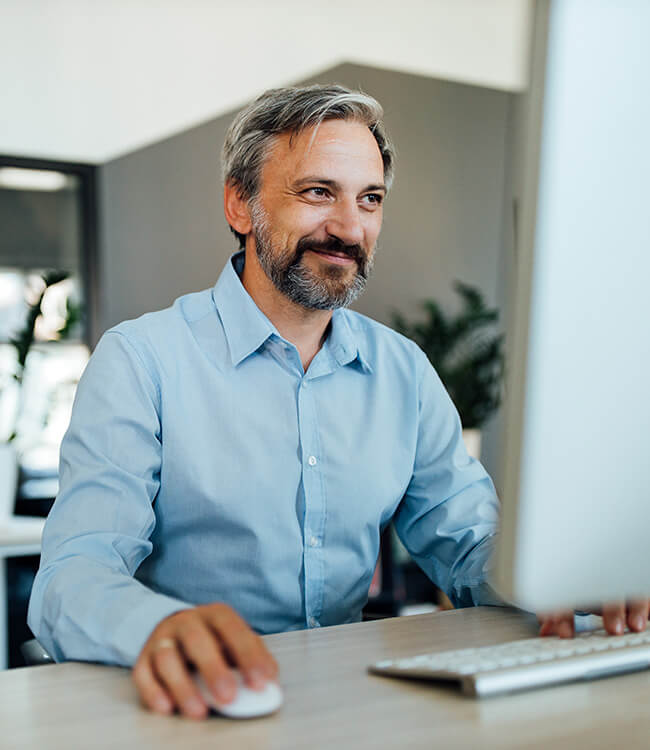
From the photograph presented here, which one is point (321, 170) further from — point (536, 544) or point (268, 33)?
point (268, 33)

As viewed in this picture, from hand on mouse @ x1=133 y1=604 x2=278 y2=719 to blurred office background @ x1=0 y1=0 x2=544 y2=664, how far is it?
2.73 meters

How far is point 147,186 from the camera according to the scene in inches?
157

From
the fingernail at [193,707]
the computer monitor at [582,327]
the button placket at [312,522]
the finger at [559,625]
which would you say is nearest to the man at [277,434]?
the button placket at [312,522]

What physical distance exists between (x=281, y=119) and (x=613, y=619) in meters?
1.08

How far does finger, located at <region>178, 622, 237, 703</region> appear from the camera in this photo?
62 centimetres

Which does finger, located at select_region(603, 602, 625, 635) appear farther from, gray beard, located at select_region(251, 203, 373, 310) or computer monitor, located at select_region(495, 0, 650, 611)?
gray beard, located at select_region(251, 203, 373, 310)

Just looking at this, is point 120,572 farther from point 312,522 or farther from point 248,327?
point 248,327

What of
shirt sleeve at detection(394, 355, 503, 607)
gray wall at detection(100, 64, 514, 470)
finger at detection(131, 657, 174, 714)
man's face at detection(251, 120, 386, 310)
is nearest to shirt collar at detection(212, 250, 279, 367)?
man's face at detection(251, 120, 386, 310)

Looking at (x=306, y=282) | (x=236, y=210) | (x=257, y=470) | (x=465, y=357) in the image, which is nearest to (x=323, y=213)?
(x=306, y=282)

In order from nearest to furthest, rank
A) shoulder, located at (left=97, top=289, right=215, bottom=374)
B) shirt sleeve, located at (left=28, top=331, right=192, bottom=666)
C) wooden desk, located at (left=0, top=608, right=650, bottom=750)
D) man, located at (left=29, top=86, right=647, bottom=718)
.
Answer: wooden desk, located at (left=0, top=608, right=650, bottom=750) < shirt sleeve, located at (left=28, top=331, right=192, bottom=666) < man, located at (left=29, top=86, right=647, bottom=718) < shoulder, located at (left=97, top=289, right=215, bottom=374)

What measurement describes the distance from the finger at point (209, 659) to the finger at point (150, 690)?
0.03m

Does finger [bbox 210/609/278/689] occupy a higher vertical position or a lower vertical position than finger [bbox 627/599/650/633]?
higher

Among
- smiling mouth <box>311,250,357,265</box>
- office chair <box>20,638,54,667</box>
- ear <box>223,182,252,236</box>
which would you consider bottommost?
office chair <box>20,638,54,667</box>

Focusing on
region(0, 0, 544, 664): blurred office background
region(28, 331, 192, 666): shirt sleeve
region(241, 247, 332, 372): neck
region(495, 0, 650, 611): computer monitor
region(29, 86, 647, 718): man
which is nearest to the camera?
region(495, 0, 650, 611): computer monitor
